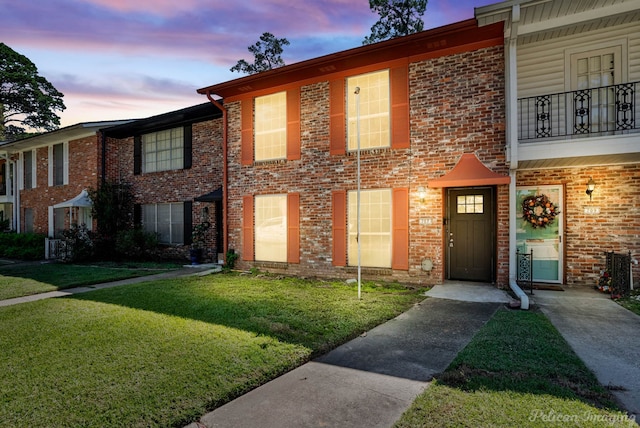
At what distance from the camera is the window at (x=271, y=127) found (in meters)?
10.2

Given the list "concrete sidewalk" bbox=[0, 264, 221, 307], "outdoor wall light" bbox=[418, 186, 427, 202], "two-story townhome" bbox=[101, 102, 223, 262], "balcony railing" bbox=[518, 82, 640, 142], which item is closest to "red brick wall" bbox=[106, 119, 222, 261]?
"two-story townhome" bbox=[101, 102, 223, 262]

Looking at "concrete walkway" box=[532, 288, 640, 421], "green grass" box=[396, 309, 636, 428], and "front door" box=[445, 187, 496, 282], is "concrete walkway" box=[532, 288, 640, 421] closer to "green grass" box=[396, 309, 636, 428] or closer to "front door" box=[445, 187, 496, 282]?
"green grass" box=[396, 309, 636, 428]

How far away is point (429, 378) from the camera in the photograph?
337 centimetres

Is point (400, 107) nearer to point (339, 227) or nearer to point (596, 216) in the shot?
point (339, 227)

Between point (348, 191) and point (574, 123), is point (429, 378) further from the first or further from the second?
point (574, 123)

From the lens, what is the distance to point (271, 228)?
1030 centimetres

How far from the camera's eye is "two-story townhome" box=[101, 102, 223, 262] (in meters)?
12.4

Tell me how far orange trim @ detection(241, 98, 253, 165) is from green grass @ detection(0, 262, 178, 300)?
15.0ft

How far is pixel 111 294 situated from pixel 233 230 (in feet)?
13.9

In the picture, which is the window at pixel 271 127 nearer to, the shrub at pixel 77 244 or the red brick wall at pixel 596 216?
the red brick wall at pixel 596 216

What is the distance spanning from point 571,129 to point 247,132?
8.67 metres

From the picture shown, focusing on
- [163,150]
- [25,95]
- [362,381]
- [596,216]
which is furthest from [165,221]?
[25,95]

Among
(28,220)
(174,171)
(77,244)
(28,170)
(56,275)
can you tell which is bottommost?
(56,275)

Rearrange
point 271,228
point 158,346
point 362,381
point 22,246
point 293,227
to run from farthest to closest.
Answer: point 22,246, point 271,228, point 293,227, point 158,346, point 362,381
